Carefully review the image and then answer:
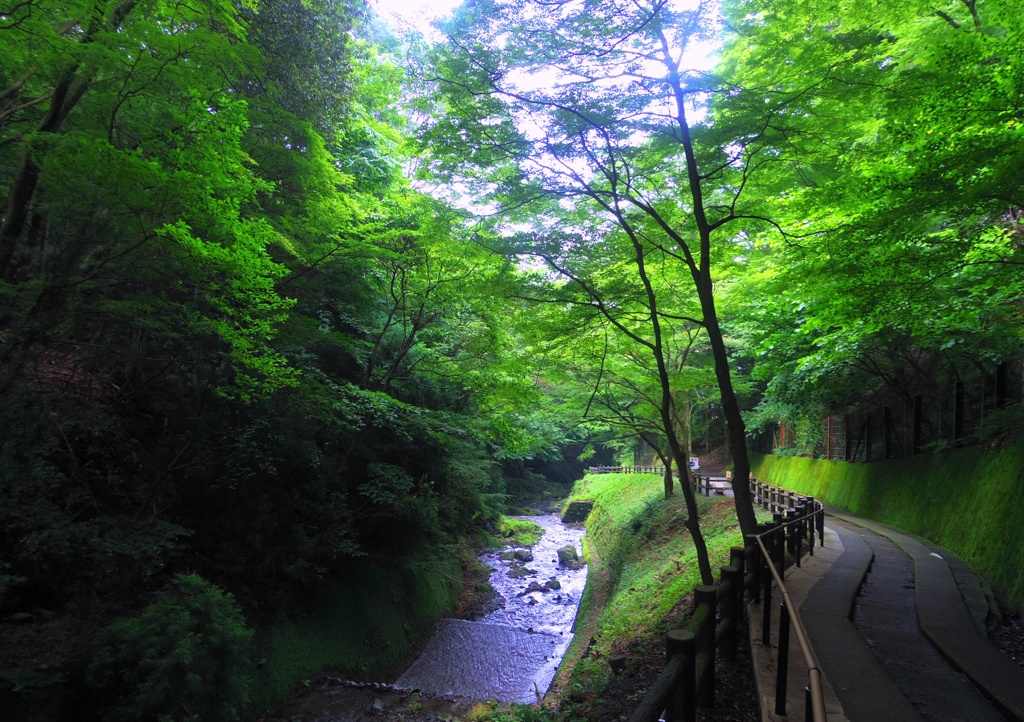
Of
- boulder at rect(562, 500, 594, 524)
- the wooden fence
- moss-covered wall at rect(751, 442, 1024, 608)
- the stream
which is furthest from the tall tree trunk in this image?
boulder at rect(562, 500, 594, 524)

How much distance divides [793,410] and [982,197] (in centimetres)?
1458

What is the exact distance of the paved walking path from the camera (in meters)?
4.30

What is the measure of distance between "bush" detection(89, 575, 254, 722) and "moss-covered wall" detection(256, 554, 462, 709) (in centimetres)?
189

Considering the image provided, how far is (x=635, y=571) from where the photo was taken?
14.4 meters

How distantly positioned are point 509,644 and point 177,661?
878cm

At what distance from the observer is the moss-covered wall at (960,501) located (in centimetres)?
827

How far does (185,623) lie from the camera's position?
6.61 metres

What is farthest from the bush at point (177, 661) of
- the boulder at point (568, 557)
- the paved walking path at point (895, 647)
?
the boulder at point (568, 557)

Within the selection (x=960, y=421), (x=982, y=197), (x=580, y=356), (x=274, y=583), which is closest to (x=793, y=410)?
(x=960, y=421)

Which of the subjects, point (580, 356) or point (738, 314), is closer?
point (580, 356)

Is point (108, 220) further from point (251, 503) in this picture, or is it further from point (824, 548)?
point (824, 548)

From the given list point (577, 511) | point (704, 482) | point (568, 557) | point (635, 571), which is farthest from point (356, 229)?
point (577, 511)

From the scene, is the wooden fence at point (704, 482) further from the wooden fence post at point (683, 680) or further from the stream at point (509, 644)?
the wooden fence post at point (683, 680)

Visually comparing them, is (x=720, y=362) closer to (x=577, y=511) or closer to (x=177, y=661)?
(x=177, y=661)
